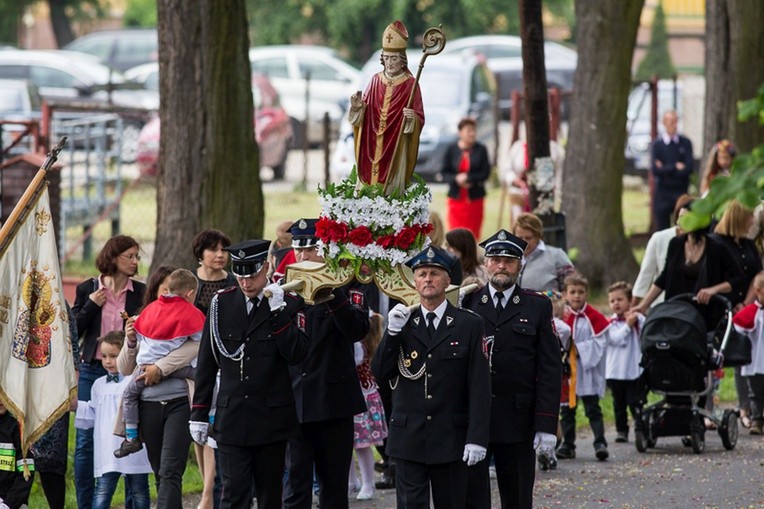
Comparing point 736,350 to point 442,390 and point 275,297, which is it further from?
point 275,297

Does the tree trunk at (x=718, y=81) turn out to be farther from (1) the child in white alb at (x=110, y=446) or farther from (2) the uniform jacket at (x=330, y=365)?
(1) the child in white alb at (x=110, y=446)

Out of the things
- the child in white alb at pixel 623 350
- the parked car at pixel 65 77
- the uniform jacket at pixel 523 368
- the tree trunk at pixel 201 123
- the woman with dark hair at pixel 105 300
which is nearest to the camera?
the uniform jacket at pixel 523 368

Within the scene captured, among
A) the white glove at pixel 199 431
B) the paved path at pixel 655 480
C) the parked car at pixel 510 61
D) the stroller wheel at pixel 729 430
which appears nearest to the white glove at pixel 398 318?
the white glove at pixel 199 431

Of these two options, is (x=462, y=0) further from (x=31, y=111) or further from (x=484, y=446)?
(x=484, y=446)

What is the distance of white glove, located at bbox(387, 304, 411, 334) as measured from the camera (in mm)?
8969

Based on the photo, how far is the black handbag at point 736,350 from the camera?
42.5ft

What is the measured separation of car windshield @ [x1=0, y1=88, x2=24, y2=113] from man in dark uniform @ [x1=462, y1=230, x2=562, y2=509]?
19.8 metres

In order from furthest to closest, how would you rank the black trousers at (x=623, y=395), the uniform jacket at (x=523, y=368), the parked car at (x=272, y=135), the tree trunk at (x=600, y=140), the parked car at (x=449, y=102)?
the parked car at (x=449, y=102), the parked car at (x=272, y=135), the tree trunk at (x=600, y=140), the black trousers at (x=623, y=395), the uniform jacket at (x=523, y=368)

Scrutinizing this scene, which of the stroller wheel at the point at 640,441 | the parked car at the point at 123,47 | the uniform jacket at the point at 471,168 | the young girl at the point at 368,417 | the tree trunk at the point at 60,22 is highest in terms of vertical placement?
the tree trunk at the point at 60,22

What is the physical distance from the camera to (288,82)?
33062 mm

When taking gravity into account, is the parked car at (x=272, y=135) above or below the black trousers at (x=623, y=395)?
above

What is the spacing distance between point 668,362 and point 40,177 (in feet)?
17.7

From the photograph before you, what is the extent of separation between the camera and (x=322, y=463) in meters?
9.81

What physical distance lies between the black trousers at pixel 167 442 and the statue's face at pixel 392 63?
7.90 feet
